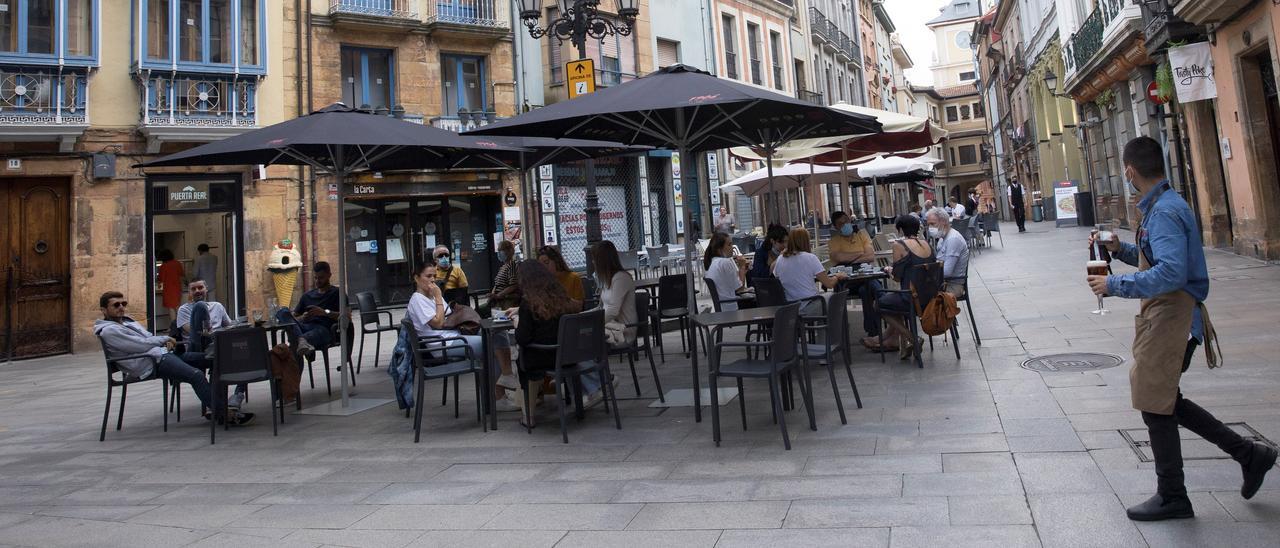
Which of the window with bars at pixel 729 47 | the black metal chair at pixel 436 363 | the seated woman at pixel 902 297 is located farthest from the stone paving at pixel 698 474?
the window with bars at pixel 729 47

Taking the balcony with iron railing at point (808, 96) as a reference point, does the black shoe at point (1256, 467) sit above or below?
below

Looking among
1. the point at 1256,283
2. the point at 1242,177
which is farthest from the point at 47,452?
the point at 1242,177

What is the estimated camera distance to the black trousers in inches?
127

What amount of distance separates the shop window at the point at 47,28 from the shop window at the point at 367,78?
484cm

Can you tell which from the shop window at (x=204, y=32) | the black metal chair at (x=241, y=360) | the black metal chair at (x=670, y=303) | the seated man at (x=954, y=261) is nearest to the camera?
the black metal chair at (x=241, y=360)

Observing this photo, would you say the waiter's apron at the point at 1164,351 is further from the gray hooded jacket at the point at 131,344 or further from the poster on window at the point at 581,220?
the poster on window at the point at 581,220

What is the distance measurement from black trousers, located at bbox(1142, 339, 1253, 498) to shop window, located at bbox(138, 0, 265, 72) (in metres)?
16.5

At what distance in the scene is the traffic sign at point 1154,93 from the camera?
14.9 meters

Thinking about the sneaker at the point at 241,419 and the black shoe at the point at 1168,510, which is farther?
the sneaker at the point at 241,419

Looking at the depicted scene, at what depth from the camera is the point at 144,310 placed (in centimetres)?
1490

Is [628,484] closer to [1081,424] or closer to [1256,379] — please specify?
[1081,424]

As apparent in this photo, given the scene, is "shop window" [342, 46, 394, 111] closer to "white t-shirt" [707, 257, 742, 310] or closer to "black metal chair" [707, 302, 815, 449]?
"white t-shirt" [707, 257, 742, 310]

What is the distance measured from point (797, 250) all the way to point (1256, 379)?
3.59 meters

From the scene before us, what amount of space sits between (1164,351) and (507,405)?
4.89 m
